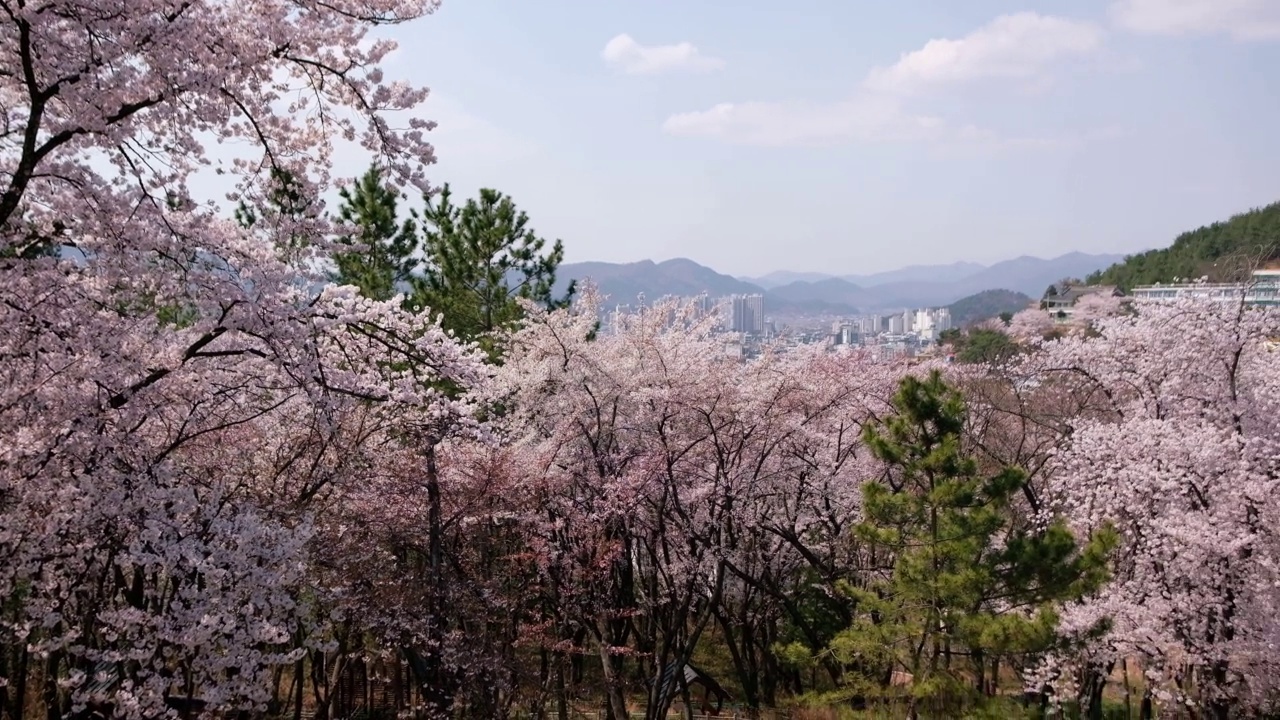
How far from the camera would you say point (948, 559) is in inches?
339

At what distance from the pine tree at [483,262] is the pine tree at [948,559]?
456 inches

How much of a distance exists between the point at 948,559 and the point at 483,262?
14.4m

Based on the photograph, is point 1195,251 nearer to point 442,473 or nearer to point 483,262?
point 483,262

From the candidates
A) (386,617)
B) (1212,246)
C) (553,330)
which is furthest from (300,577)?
(1212,246)

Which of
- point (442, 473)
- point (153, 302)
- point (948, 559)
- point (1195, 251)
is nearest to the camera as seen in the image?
point (153, 302)

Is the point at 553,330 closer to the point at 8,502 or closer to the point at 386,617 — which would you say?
the point at 386,617

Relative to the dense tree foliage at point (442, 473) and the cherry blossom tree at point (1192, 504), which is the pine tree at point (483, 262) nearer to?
the dense tree foliage at point (442, 473)

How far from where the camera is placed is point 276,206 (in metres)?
6.17

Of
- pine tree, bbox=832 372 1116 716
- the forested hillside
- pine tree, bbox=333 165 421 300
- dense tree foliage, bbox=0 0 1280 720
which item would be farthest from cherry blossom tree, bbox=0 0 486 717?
the forested hillside

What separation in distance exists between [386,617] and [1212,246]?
58.7 meters

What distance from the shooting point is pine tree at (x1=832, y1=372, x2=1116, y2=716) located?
8.23m

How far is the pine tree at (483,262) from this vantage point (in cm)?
1947

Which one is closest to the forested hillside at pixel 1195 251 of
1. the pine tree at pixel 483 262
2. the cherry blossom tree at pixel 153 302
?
the pine tree at pixel 483 262

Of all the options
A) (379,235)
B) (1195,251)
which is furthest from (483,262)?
(1195,251)
